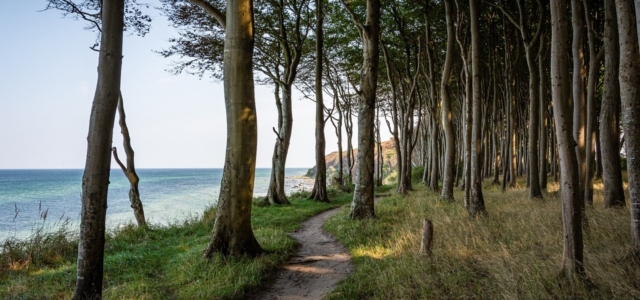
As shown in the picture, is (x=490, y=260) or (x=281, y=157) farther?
(x=281, y=157)

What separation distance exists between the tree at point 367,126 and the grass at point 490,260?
1.53 meters

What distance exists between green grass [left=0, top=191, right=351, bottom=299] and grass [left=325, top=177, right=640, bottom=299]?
1.52 metres

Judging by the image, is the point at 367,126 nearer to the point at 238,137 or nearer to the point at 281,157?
the point at 238,137

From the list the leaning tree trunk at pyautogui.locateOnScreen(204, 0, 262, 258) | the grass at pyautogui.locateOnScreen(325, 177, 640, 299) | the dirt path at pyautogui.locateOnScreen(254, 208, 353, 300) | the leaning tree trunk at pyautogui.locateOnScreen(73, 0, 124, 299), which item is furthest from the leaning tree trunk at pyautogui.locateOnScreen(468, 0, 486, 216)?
the leaning tree trunk at pyautogui.locateOnScreen(73, 0, 124, 299)

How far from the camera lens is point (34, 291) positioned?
529 cm

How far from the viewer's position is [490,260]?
5004 millimetres

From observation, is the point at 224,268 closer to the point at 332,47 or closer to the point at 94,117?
the point at 94,117

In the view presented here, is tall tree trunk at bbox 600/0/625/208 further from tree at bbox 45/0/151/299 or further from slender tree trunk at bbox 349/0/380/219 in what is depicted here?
tree at bbox 45/0/151/299

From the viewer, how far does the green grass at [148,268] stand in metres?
5.10

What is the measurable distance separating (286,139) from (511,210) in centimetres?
963

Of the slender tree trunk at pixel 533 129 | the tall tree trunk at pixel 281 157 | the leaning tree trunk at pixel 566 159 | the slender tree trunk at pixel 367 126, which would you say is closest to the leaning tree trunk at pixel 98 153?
the leaning tree trunk at pixel 566 159

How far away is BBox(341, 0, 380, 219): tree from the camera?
10.2 metres

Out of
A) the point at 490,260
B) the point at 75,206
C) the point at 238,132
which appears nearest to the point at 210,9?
the point at 238,132

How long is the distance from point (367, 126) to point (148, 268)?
6.67m
